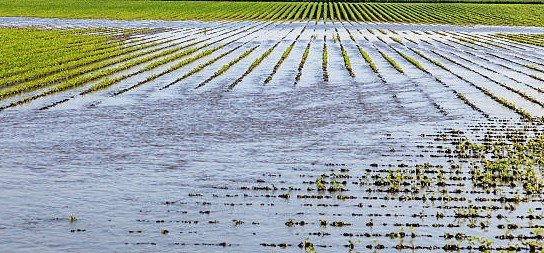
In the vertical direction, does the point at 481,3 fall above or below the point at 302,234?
below

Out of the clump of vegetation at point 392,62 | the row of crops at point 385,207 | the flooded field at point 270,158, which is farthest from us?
the clump of vegetation at point 392,62

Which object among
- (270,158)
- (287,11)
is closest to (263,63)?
(270,158)

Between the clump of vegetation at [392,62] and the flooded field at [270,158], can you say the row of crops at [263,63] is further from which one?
the flooded field at [270,158]

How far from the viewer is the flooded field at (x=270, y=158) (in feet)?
40.4

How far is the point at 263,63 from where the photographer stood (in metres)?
36.7

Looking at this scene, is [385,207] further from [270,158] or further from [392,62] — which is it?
[392,62]

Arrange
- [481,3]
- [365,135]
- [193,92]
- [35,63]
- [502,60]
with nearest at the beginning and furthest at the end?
[365,135] < [193,92] < [35,63] < [502,60] < [481,3]

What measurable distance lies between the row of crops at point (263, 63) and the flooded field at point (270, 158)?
189mm

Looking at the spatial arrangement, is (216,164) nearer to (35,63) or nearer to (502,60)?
(35,63)

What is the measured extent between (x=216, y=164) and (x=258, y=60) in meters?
21.3

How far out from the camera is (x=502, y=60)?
40.6 m

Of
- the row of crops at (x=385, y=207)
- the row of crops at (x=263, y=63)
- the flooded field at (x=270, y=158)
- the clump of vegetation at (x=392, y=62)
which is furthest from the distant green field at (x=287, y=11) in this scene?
the row of crops at (x=385, y=207)

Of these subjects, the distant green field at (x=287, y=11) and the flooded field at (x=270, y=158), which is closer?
the flooded field at (x=270, y=158)

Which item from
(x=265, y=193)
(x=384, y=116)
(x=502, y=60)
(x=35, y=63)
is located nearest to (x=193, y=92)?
(x=384, y=116)
